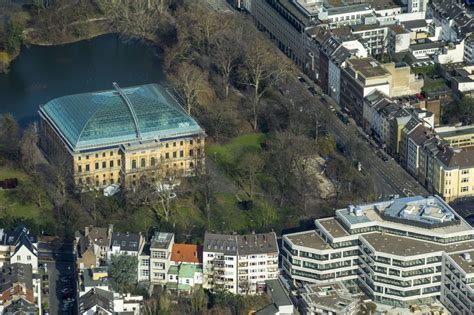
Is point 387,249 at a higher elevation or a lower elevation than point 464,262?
higher

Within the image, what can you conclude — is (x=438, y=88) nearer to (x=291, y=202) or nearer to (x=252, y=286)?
(x=291, y=202)

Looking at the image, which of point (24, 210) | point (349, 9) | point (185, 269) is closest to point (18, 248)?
point (24, 210)

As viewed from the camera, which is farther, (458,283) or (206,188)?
(206,188)

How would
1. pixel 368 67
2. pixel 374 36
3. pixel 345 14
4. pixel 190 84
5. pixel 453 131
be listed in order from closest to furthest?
pixel 453 131 → pixel 190 84 → pixel 368 67 → pixel 374 36 → pixel 345 14

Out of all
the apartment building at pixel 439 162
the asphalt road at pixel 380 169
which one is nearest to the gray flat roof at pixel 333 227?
the asphalt road at pixel 380 169

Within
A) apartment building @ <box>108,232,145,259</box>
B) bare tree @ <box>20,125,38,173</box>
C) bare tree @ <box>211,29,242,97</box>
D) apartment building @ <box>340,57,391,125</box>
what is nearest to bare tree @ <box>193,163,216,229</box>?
apartment building @ <box>108,232,145,259</box>

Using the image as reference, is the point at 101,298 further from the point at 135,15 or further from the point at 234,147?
the point at 135,15

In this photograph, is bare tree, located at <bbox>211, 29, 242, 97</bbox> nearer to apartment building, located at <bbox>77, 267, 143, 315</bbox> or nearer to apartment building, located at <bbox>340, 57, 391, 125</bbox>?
apartment building, located at <bbox>340, 57, 391, 125</bbox>
